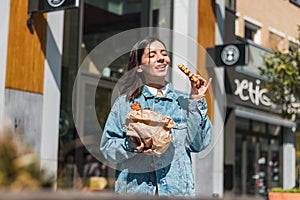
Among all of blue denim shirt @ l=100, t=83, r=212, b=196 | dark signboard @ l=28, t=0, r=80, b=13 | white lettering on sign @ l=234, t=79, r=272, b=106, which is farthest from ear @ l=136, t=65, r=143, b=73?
white lettering on sign @ l=234, t=79, r=272, b=106

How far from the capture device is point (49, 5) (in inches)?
326

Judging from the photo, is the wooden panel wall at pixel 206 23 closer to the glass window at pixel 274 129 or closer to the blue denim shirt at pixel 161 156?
the glass window at pixel 274 129

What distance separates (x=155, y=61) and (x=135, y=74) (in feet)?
0.48

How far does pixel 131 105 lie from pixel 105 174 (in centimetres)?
665

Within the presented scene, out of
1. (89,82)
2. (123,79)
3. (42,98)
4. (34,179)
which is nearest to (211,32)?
(89,82)

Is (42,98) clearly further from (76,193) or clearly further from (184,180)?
(76,193)

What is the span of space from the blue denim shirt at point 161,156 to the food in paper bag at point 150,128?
0.08 metres

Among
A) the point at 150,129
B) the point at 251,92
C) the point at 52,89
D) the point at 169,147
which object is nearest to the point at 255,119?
the point at 251,92

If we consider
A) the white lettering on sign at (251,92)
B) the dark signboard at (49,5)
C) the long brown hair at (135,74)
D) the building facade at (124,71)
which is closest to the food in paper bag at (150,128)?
the long brown hair at (135,74)

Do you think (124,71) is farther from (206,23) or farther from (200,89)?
(206,23)

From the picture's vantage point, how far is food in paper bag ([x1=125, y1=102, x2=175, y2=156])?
2.60m

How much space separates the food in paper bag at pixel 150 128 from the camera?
260 centimetres

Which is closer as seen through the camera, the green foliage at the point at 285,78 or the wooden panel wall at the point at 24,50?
the wooden panel wall at the point at 24,50

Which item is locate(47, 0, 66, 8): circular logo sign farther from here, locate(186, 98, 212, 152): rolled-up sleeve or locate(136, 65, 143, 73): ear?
locate(186, 98, 212, 152): rolled-up sleeve
